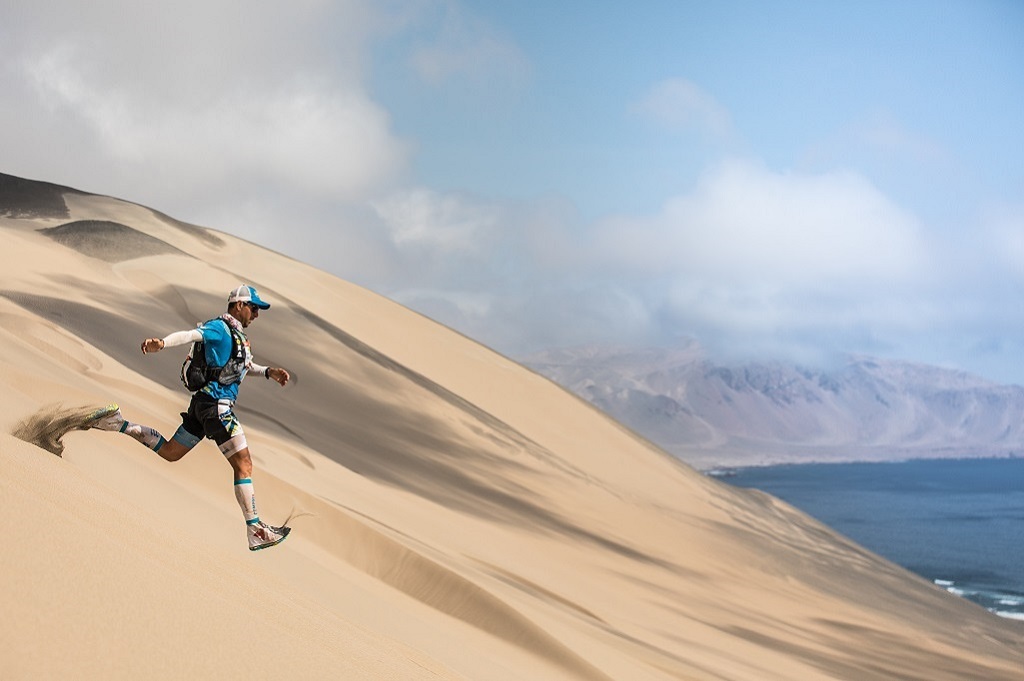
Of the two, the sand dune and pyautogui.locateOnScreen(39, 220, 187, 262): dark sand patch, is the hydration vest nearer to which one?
the sand dune

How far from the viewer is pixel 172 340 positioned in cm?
496

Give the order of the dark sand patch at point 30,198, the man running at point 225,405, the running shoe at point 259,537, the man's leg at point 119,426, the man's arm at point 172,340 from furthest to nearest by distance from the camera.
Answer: the dark sand patch at point 30,198
the running shoe at point 259,537
the man's leg at point 119,426
the man running at point 225,405
the man's arm at point 172,340

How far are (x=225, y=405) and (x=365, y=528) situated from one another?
10.8 ft

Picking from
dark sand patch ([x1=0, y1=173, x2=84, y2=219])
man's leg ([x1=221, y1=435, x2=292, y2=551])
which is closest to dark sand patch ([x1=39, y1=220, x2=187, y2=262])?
dark sand patch ([x1=0, y1=173, x2=84, y2=219])

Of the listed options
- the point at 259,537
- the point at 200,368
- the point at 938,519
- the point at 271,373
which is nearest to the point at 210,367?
the point at 200,368

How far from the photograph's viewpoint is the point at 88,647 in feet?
10.6

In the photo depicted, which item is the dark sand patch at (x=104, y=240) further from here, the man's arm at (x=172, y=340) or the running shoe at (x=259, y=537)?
Answer: the man's arm at (x=172, y=340)

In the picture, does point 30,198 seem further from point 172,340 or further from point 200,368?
point 172,340

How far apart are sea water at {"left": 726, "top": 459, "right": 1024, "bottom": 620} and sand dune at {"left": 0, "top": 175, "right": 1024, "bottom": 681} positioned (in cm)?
1876

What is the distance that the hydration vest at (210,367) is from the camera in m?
5.18

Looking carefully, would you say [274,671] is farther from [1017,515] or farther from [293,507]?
[1017,515]

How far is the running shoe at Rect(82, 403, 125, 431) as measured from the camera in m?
5.24

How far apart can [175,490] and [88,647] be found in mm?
3398

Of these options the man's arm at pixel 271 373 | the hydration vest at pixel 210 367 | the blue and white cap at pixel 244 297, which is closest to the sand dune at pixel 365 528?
the hydration vest at pixel 210 367
